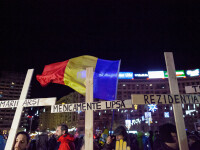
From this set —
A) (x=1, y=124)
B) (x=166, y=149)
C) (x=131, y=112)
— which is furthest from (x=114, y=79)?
(x=1, y=124)

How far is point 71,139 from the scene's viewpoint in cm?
517

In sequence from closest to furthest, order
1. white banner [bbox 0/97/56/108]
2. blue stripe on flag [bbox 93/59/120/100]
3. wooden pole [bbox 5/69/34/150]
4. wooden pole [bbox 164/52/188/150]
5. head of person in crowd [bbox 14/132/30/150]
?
wooden pole [bbox 164/52/188/150]
head of person in crowd [bbox 14/132/30/150]
wooden pole [bbox 5/69/34/150]
white banner [bbox 0/97/56/108]
blue stripe on flag [bbox 93/59/120/100]

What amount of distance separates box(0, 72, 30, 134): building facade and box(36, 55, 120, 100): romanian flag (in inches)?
5932

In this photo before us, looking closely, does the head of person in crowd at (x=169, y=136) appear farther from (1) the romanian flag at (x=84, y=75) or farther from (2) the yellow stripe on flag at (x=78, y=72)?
(2) the yellow stripe on flag at (x=78, y=72)

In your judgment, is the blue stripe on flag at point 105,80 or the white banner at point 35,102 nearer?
the white banner at point 35,102

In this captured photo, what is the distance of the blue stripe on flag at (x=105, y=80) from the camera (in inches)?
253

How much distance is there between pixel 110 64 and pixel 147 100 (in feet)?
9.44

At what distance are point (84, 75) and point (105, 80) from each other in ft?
2.92

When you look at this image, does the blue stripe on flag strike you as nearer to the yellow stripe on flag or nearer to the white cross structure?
the yellow stripe on flag

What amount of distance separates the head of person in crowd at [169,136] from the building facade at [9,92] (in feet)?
509

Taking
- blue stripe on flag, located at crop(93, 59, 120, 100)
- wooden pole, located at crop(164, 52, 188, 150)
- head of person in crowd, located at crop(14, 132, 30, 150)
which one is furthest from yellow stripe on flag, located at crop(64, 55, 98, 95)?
wooden pole, located at crop(164, 52, 188, 150)

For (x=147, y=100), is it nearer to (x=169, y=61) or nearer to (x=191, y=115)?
(x=169, y=61)

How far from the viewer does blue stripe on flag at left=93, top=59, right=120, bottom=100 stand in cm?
643

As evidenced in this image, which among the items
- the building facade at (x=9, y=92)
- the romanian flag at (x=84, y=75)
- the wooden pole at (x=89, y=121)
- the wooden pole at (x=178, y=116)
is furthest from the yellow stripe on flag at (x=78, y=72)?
the building facade at (x=9, y=92)
